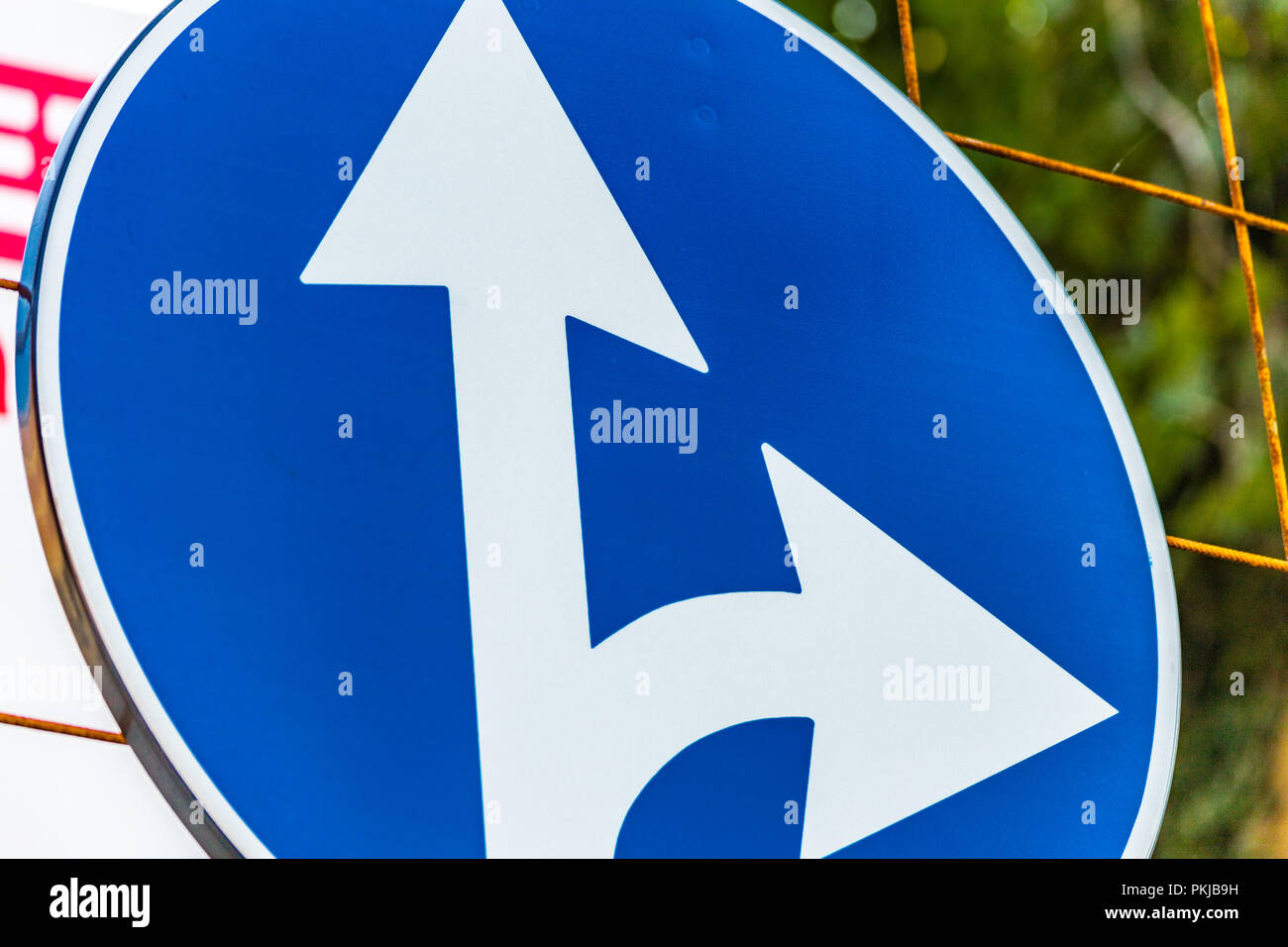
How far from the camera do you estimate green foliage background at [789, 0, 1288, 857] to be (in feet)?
12.1

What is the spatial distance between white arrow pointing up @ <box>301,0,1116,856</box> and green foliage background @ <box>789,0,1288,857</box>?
2.87 m

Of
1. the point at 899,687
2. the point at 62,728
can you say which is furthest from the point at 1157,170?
the point at 62,728

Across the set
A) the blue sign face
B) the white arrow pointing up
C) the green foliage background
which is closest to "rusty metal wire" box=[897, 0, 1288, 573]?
the blue sign face

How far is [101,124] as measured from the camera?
33.4 inches

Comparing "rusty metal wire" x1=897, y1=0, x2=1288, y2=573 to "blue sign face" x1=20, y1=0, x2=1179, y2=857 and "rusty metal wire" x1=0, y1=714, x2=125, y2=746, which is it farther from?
"rusty metal wire" x1=0, y1=714, x2=125, y2=746

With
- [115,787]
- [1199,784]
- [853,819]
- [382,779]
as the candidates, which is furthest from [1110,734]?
[1199,784]

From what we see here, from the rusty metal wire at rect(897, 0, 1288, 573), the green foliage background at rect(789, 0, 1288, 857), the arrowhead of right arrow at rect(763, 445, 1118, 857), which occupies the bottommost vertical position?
the arrowhead of right arrow at rect(763, 445, 1118, 857)

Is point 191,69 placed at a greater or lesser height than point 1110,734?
greater

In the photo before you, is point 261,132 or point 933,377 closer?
point 261,132

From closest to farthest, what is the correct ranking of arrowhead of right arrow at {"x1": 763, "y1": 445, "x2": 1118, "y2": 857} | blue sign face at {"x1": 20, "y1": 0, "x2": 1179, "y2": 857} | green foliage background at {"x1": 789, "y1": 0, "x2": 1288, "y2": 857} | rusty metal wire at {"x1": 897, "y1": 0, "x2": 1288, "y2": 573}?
1. blue sign face at {"x1": 20, "y1": 0, "x2": 1179, "y2": 857}
2. arrowhead of right arrow at {"x1": 763, "y1": 445, "x2": 1118, "y2": 857}
3. rusty metal wire at {"x1": 897, "y1": 0, "x2": 1288, "y2": 573}
4. green foliage background at {"x1": 789, "y1": 0, "x2": 1288, "y2": 857}

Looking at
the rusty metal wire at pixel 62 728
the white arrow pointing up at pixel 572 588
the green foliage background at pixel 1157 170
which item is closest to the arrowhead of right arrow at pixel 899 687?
the white arrow pointing up at pixel 572 588

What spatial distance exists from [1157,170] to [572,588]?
3661 mm

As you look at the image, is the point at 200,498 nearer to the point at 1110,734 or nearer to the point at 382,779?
the point at 382,779
